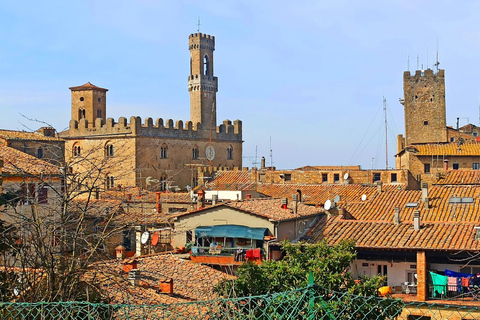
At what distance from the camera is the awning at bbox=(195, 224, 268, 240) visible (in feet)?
69.6

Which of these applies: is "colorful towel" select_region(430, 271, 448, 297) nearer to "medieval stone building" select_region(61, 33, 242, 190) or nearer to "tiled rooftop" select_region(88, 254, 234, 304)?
Answer: "tiled rooftop" select_region(88, 254, 234, 304)

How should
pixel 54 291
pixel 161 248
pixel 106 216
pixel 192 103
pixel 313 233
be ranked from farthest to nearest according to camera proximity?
pixel 192 103
pixel 161 248
pixel 313 233
pixel 106 216
pixel 54 291

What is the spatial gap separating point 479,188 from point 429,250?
349 inches

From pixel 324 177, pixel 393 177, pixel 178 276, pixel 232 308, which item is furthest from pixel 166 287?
pixel 393 177

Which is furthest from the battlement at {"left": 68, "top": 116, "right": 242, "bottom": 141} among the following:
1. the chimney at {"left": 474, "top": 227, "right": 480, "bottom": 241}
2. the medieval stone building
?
the chimney at {"left": 474, "top": 227, "right": 480, "bottom": 241}

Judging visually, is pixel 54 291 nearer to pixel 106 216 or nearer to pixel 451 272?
pixel 106 216

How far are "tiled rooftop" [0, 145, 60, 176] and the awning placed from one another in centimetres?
527

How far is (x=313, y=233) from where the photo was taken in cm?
2202

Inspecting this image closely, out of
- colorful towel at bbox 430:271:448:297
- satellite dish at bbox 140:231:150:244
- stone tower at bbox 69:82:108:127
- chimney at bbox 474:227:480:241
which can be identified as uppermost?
stone tower at bbox 69:82:108:127

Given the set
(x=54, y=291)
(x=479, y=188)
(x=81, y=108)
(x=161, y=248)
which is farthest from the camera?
(x=81, y=108)

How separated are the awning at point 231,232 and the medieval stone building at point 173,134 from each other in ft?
66.0

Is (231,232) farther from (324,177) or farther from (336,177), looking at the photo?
(336,177)

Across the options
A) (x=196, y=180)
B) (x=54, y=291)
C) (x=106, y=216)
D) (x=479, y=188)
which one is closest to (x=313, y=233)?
(x=479, y=188)

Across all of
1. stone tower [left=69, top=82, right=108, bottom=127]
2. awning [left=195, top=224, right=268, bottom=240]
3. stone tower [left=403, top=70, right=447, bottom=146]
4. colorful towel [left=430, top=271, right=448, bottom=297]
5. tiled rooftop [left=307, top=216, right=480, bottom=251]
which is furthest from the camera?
stone tower [left=69, top=82, right=108, bottom=127]
